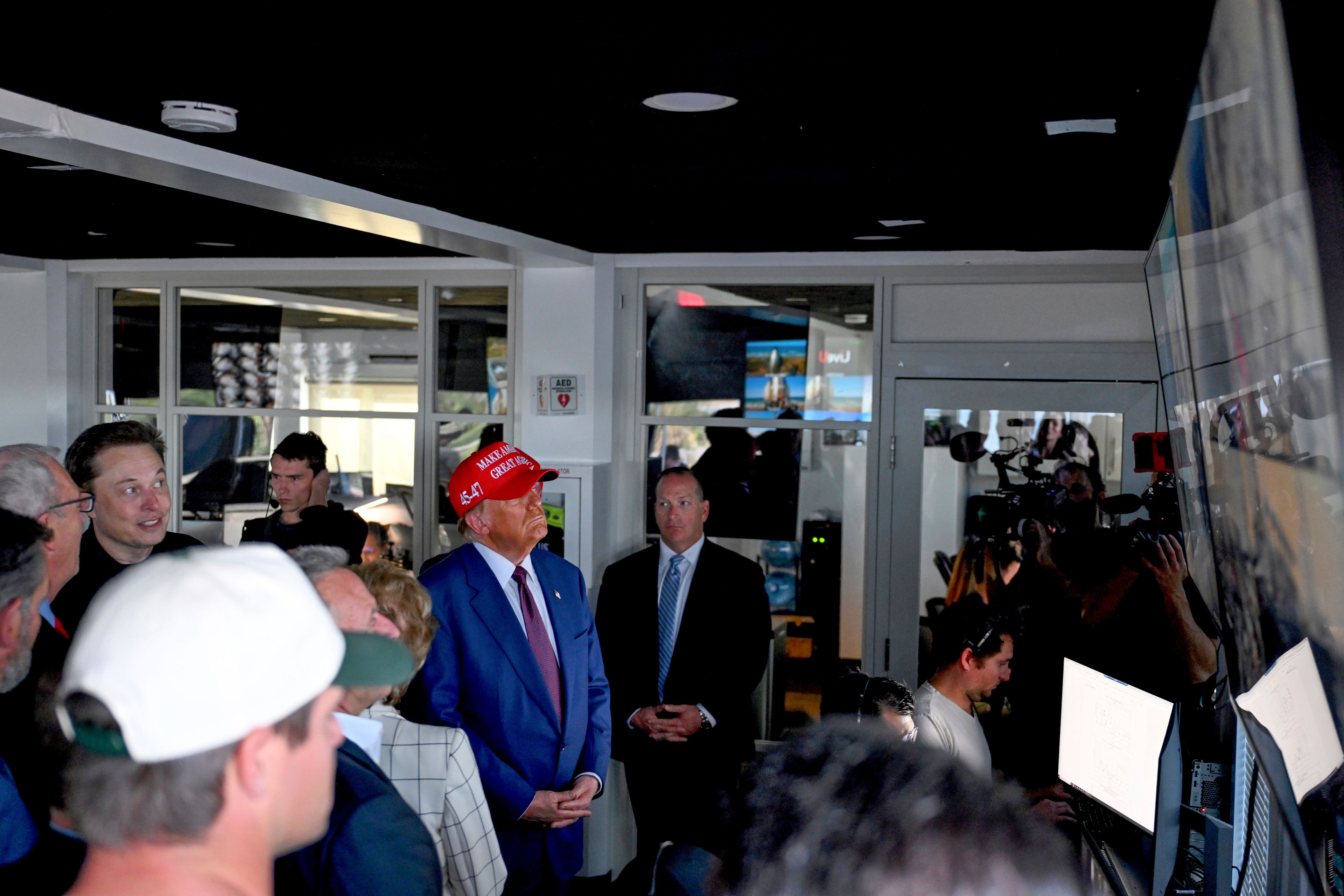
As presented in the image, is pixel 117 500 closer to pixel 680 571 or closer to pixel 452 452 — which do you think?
pixel 680 571

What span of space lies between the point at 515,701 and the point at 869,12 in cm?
193

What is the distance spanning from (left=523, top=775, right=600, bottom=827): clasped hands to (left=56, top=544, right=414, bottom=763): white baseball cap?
1.84 meters

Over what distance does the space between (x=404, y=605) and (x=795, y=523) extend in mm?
2985

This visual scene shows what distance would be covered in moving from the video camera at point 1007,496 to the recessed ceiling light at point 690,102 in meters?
2.73

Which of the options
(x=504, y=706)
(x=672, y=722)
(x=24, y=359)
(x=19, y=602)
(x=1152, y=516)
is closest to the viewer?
(x=19, y=602)

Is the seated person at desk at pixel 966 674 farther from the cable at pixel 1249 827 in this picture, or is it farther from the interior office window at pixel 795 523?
the interior office window at pixel 795 523

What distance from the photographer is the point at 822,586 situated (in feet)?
16.2

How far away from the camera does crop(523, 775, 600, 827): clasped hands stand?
9.16 feet

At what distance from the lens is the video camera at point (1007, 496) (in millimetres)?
4613

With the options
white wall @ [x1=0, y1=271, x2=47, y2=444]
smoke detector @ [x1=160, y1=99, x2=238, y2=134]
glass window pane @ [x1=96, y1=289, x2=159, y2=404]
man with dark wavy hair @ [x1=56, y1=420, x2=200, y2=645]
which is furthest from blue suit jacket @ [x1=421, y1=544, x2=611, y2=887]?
white wall @ [x1=0, y1=271, x2=47, y2=444]

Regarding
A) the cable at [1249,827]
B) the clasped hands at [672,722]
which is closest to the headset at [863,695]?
the cable at [1249,827]

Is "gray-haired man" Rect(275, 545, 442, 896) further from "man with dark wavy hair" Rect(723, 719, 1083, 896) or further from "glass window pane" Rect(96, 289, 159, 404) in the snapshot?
"glass window pane" Rect(96, 289, 159, 404)

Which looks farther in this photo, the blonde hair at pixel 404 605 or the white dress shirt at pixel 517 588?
the white dress shirt at pixel 517 588

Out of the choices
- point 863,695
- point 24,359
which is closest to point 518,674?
point 863,695
